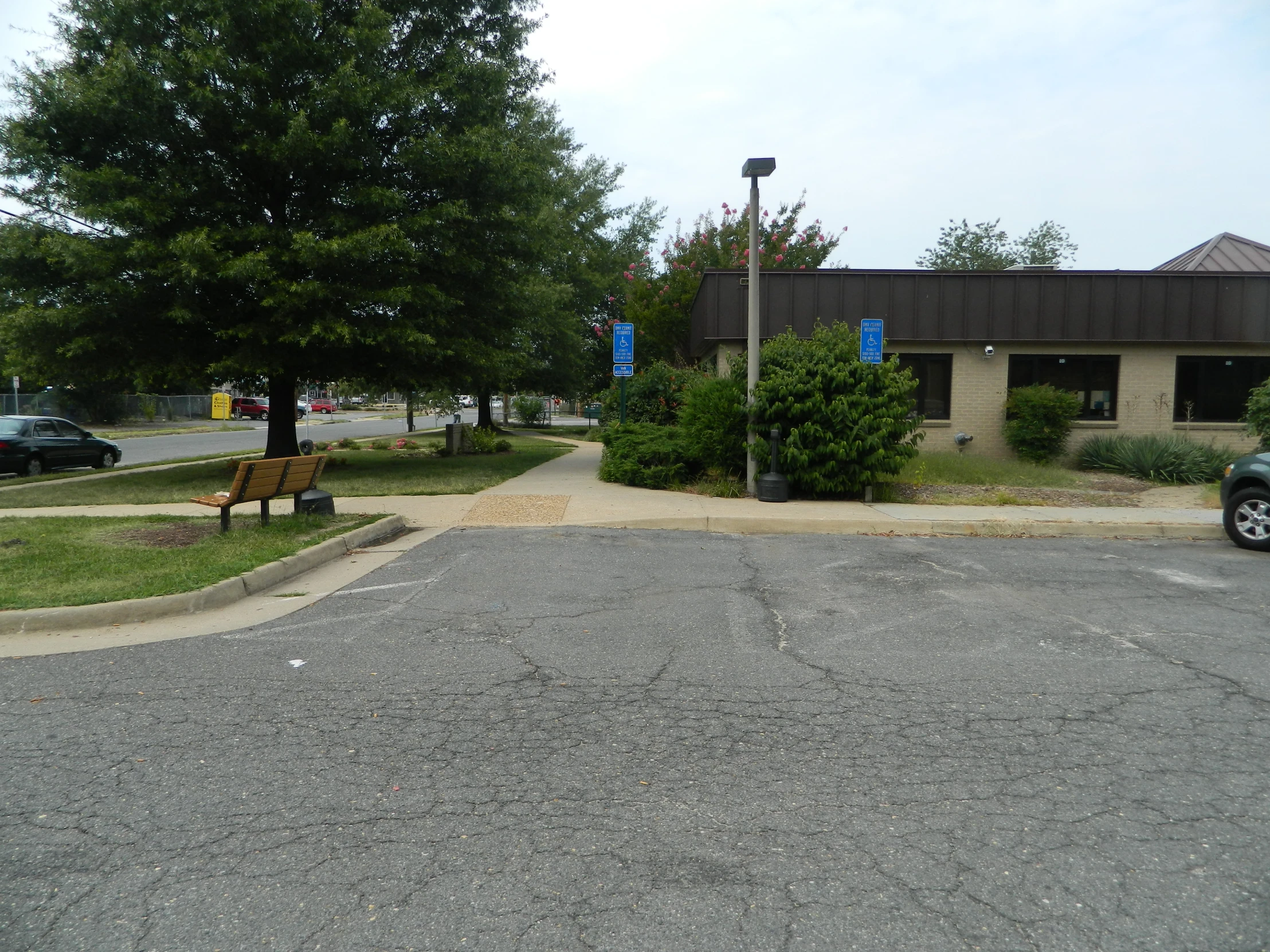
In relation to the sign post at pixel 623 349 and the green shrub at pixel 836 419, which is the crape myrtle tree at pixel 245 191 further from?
the green shrub at pixel 836 419

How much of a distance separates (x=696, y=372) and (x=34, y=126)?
1258cm

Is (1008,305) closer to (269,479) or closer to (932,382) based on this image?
(932,382)

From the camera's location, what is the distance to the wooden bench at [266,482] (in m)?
9.36

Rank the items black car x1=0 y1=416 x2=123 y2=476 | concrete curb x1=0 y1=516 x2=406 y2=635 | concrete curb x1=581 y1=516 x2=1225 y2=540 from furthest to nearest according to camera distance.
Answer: black car x1=0 y1=416 x2=123 y2=476 < concrete curb x1=581 y1=516 x2=1225 y2=540 < concrete curb x1=0 y1=516 x2=406 y2=635

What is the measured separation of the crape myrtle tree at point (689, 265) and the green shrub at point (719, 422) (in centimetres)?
1123

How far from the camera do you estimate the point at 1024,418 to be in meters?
19.2

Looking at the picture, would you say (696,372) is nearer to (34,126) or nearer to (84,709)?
(34,126)

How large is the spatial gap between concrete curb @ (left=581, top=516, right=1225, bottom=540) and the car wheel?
934mm

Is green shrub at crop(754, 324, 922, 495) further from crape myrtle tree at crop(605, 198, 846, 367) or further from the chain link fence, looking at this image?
the chain link fence

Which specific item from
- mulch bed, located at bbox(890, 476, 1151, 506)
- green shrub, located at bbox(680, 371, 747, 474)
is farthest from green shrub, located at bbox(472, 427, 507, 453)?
mulch bed, located at bbox(890, 476, 1151, 506)

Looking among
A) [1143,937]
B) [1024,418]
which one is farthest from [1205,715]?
[1024,418]

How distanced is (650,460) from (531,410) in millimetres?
39963

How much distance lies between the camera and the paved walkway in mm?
11688

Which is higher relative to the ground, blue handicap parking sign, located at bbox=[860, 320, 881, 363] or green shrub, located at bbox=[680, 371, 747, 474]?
blue handicap parking sign, located at bbox=[860, 320, 881, 363]
